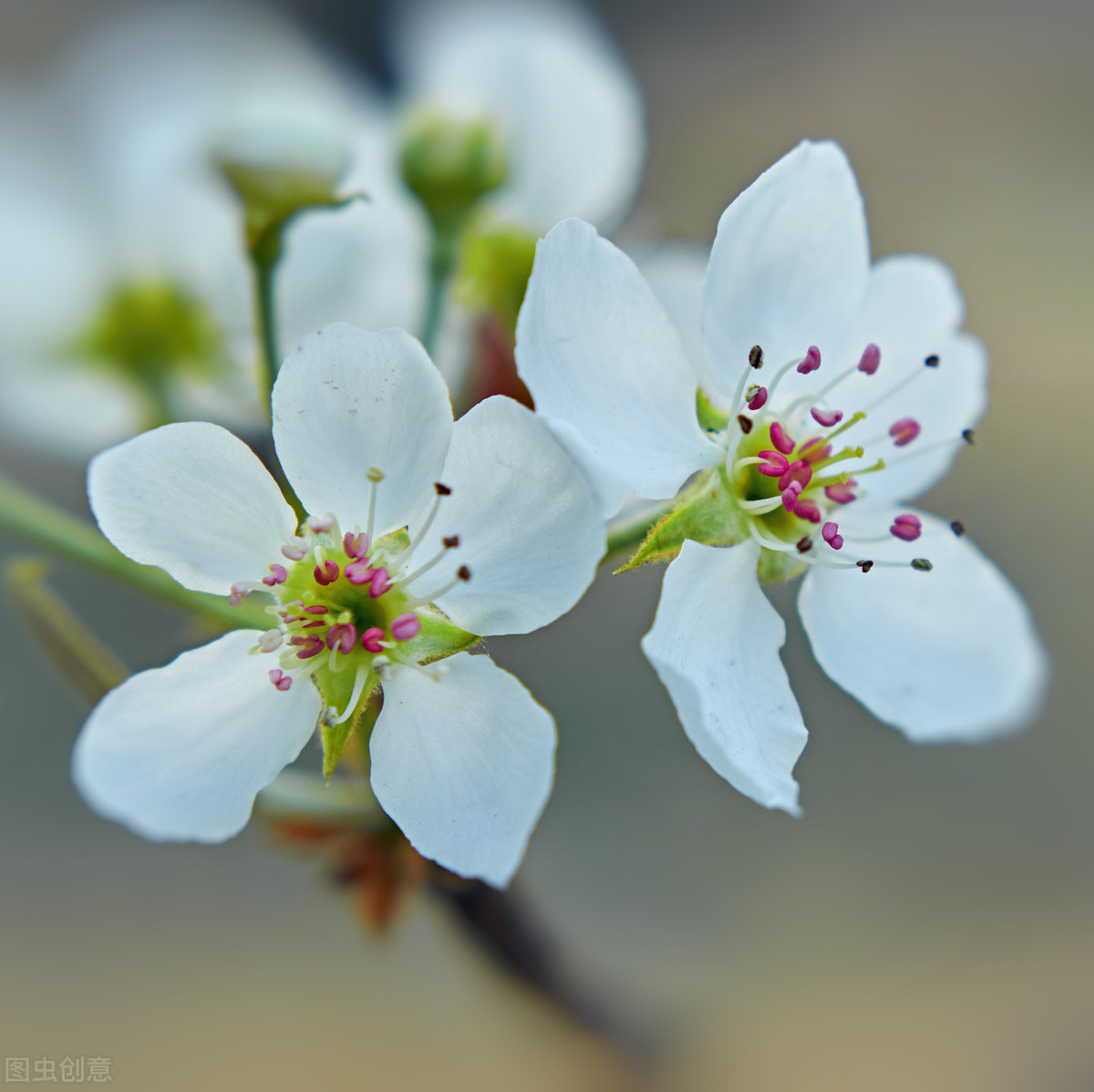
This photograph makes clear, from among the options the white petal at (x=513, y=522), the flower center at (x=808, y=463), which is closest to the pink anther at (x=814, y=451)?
the flower center at (x=808, y=463)

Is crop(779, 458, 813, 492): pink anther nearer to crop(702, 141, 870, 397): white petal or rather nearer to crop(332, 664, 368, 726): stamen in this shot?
crop(702, 141, 870, 397): white petal

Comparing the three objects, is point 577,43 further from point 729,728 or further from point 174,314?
point 729,728

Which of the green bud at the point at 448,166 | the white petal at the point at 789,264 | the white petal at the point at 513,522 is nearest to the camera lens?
the white petal at the point at 513,522

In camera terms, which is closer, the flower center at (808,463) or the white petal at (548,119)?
the flower center at (808,463)

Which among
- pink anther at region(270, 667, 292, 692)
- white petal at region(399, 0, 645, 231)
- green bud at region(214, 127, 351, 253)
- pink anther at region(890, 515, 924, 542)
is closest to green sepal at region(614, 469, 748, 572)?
pink anther at region(890, 515, 924, 542)

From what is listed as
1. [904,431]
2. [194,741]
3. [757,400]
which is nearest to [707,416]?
[757,400]

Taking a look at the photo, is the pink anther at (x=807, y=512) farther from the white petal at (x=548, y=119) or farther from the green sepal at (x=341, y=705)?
the white petal at (x=548, y=119)
